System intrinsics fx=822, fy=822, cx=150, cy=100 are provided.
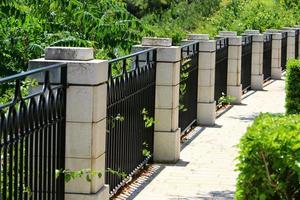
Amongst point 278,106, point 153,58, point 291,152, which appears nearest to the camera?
point 291,152

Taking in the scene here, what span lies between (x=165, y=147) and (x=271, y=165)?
591 centimetres

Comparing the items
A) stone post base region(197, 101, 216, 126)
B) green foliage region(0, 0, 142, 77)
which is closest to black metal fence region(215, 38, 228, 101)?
stone post base region(197, 101, 216, 126)

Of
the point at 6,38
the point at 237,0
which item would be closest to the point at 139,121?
the point at 6,38

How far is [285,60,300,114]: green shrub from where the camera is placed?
12.6 m

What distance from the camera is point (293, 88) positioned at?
13.0 meters

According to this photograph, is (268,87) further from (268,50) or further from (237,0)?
(237,0)

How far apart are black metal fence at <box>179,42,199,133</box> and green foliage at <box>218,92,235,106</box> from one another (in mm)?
2225

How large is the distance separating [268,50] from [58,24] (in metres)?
12.5

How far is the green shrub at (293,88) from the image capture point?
495 inches

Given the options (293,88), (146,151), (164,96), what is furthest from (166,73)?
(293,88)

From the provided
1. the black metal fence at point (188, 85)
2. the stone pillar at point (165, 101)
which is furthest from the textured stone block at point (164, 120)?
the black metal fence at point (188, 85)

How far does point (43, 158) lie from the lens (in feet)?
22.2

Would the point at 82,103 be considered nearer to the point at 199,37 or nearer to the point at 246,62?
the point at 199,37

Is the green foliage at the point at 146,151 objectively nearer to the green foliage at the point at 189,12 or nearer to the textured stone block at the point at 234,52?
the textured stone block at the point at 234,52
